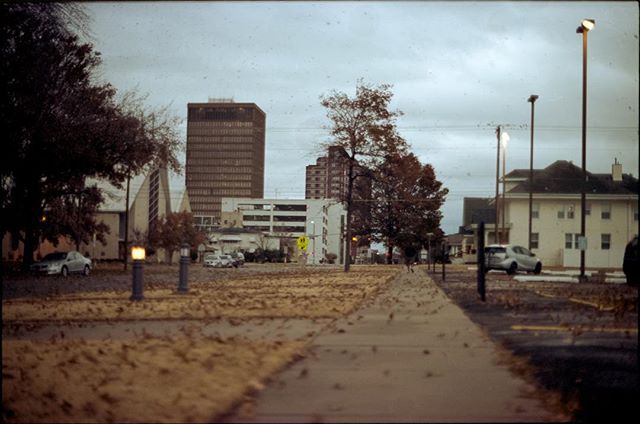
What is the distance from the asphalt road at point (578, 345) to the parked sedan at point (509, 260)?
2193 cm

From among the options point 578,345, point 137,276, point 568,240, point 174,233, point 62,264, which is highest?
point 174,233

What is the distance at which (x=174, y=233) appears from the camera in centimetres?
8338

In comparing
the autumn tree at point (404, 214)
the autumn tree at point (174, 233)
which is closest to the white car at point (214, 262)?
the autumn tree at point (174, 233)

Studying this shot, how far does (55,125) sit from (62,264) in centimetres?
800

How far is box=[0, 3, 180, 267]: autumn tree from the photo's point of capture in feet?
102

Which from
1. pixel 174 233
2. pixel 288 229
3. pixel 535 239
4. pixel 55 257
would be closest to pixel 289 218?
pixel 288 229

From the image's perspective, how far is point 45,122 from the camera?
33562mm

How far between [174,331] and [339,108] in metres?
33.3

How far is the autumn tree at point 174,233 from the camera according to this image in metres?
82.9

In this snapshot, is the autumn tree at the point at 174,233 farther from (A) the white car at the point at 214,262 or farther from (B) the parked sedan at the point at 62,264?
(B) the parked sedan at the point at 62,264

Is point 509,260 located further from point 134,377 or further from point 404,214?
point 404,214

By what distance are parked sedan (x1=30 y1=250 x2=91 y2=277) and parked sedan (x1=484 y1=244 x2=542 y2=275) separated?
22.6m

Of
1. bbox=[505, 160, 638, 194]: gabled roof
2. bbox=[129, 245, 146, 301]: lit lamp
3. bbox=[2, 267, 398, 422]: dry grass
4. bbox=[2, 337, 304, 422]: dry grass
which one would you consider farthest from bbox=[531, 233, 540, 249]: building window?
bbox=[2, 337, 304, 422]: dry grass

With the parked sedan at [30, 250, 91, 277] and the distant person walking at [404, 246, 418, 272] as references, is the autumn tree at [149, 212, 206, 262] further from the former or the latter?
the parked sedan at [30, 250, 91, 277]
